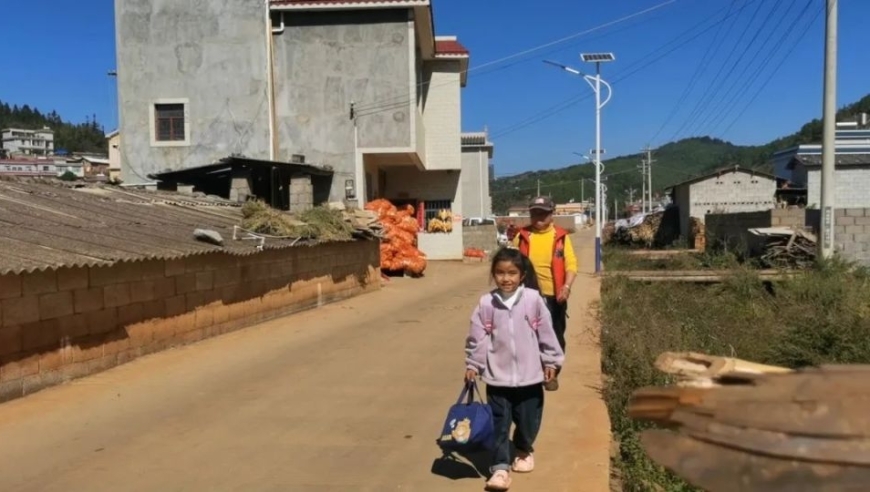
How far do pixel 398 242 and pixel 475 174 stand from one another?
90.3 ft

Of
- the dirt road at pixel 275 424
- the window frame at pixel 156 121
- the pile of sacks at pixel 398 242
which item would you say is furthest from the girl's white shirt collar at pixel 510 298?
the window frame at pixel 156 121

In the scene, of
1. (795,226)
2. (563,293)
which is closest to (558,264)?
(563,293)

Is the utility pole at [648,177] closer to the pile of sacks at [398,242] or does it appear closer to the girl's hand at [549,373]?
the pile of sacks at [398,242]

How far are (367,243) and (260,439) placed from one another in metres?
11.8

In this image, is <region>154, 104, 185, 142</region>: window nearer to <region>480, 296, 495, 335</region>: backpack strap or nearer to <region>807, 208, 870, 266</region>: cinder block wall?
<region>807, 208, 870, 266</region>: cinder block wall

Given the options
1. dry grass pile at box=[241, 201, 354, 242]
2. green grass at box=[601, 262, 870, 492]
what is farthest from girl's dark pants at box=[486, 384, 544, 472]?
dry grass pile at box=[241, 201, 354, 242]

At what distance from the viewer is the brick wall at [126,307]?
655cm

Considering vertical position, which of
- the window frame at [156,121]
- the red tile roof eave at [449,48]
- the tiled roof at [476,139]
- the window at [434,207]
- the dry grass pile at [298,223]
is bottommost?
the dry grass pile at [298,223]

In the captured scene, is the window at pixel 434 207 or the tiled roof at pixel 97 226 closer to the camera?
the tiled roof at pixel 97 226

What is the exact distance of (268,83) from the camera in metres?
21.8

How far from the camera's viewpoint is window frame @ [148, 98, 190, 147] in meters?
21.9

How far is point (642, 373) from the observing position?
704 cm

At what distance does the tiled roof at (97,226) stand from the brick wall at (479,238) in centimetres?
1676

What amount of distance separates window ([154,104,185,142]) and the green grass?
542 inches
